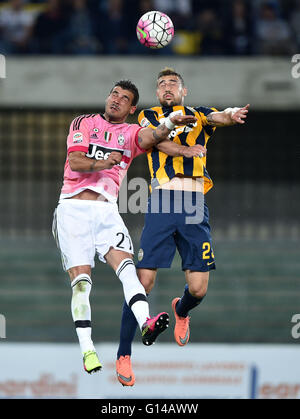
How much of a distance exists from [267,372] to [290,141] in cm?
619

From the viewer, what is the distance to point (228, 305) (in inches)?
782

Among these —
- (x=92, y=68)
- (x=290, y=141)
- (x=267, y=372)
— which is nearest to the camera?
(x=267, y=372)

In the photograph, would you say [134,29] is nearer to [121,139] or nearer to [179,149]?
[121,139]

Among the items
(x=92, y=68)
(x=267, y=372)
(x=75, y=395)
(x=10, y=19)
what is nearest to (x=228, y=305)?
(x=267, y=372)

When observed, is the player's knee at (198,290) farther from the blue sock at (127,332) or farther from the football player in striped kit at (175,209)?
the blue sock at (127,332)

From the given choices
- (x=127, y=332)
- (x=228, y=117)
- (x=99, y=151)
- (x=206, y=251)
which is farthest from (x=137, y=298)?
(x=228, y=117)

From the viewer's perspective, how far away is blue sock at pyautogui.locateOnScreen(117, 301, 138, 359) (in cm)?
896

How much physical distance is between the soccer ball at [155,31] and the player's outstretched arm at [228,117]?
2.96ft

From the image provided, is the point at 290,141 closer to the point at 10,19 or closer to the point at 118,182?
the point at 10,19

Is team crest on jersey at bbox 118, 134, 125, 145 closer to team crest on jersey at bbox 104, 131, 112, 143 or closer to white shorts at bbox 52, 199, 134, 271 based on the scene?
team crest on jersey at bbox 104, 131, 112, 143

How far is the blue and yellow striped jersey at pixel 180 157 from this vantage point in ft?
29.3

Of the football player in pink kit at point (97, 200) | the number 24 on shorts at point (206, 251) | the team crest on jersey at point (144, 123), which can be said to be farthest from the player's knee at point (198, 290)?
the team crest on jersey at point (144, 123)

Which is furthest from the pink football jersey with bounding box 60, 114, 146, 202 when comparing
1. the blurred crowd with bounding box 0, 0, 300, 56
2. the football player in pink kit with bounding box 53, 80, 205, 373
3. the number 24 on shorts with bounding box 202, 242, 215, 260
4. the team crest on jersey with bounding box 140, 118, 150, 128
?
the blurred crowd with bounding box 0, 0, 300, 56

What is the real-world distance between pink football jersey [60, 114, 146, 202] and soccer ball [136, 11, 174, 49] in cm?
87
